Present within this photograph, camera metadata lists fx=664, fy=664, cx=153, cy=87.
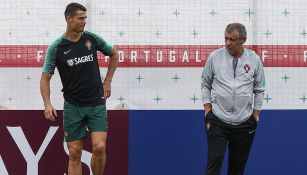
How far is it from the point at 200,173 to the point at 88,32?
1471mm

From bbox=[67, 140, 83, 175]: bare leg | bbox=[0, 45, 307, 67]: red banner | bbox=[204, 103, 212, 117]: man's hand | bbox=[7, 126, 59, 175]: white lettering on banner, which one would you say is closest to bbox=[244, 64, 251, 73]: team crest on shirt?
bbox=[204, 103, 212, 117]: man's hand

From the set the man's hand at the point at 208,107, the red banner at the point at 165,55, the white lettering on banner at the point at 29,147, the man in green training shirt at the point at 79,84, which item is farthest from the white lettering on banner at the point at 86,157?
the man's hand at the point at 208,107

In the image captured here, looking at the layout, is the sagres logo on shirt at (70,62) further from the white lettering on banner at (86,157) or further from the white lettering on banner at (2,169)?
the white lettering on banner at (2,169)

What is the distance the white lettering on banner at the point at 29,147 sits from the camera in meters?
5.41

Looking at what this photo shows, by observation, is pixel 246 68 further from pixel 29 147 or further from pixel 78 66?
pixel 29 147

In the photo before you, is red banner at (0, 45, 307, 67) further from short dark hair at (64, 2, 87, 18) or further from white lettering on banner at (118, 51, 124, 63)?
short dark hair at (64, 2, 87, 18)

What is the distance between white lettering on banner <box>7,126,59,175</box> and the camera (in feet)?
17.7

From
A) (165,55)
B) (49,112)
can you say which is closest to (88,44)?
(49,112)

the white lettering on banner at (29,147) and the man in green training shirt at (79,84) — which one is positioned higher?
the man in green training shirt at (79,84)

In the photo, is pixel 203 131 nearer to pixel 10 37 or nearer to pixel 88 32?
pixel 88 32

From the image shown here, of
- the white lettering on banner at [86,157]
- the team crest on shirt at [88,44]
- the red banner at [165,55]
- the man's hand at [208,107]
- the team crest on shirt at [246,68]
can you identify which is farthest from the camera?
the white lettering on banner at [86,157]

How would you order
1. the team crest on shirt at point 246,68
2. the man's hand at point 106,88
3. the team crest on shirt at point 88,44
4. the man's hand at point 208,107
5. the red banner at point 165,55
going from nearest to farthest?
1. the team crest on shirt at point 246,68
2. the man's hand at point 208,107
3. the team crest on shirt at point 88,44
4. the man's hand at point 106,88
5. the red banner at point 165,55

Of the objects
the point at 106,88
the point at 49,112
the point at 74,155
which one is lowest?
the point at 74,155

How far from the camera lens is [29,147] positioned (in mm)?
5410
